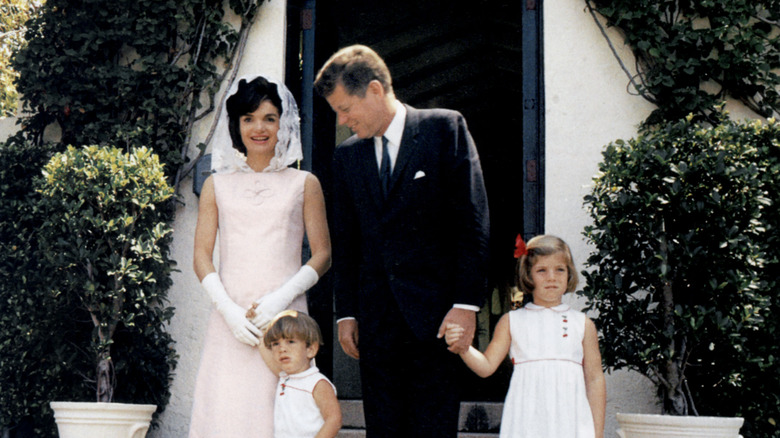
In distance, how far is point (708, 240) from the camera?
11.8 ft

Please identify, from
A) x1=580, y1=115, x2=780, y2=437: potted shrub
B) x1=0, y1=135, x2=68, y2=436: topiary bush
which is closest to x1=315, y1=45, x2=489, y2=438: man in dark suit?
x1=580, y1=115, x2=780, y2=437: potted shrub

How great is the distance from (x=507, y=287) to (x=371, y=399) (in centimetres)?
668

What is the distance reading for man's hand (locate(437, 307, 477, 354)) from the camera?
269cm

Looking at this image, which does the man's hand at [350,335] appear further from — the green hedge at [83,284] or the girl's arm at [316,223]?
the green hedge at [83,284]

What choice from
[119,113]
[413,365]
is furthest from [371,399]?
[119,113]

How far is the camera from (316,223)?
3.38m

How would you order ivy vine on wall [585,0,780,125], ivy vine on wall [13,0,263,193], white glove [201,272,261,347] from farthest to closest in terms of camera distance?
ivy vine on wall [13,0,263,193]
ivy vine on wall [585,0,780,125]
white glove [201,272,261,347]

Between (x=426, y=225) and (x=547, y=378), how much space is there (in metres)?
0.80

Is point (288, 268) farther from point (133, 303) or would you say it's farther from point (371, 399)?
point (133, 303)

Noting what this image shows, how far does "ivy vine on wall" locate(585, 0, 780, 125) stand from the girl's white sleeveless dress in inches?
59.7

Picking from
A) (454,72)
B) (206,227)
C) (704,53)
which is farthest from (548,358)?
(454,72)

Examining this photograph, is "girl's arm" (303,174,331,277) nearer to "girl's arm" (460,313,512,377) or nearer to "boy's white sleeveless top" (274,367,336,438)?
"boy's white sleeveless top" (274,367,336,438)

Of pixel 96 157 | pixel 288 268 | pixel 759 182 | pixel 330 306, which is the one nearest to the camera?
pixel 288 268

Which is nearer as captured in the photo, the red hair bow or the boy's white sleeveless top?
the boy's white sleeveless top
